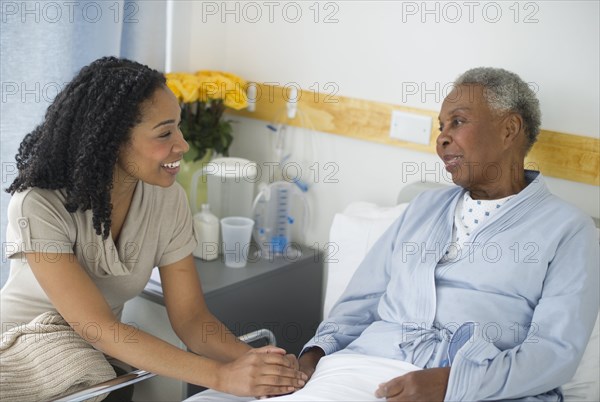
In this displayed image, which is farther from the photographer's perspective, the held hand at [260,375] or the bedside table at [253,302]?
the bedside table at [253,302]

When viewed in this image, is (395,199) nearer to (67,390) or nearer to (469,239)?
(469,239)

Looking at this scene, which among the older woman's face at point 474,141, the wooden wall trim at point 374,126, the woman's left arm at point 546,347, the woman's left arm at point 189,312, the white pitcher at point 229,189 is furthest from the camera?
the white pitcher at point 229,189

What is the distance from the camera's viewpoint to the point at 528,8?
89.6 inches

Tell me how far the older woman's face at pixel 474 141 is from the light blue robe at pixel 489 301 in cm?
10

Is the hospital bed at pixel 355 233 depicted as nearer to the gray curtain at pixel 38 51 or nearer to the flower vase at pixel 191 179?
the flower vase at pixel 191 179

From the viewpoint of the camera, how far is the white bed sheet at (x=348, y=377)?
1749 millimetres

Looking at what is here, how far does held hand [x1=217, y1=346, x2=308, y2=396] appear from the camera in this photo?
6.08ft

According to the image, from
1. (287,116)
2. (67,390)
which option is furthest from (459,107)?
(67,390)

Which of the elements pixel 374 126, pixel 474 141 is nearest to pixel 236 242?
pixel 374 126

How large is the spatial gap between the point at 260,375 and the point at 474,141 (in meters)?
0.80

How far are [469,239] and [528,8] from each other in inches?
31.1

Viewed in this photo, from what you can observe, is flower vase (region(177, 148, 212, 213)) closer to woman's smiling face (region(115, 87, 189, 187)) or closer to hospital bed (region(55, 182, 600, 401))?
hospital bed (region(55, 182, 600, 401))

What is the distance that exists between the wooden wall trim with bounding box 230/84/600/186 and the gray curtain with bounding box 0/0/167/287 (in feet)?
2.06

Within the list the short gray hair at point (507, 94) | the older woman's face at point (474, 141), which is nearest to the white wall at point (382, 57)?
the short gray hair at point (507, 94)
